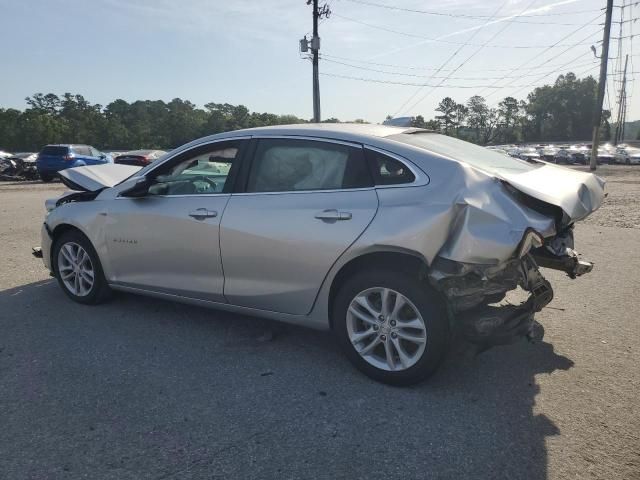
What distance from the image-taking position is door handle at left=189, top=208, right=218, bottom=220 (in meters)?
4.09

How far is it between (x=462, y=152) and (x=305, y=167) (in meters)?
1.14

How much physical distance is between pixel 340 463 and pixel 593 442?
53.6 inches

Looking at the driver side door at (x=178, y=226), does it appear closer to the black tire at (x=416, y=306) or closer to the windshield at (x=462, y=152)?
the black tire at (x=416, y=306)

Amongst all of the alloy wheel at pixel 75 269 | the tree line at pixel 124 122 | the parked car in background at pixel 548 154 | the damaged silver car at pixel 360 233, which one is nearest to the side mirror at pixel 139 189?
the damaged silver car at pixel 360 233

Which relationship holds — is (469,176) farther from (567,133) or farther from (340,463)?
(567,133)

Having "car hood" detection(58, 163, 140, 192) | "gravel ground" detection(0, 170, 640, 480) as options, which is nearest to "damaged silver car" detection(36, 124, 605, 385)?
"gravel ground" detection(0, 170, 640, 480)

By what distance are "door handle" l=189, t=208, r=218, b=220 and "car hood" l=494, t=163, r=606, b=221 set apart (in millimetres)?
2059

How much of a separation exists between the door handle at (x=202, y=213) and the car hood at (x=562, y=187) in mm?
2059

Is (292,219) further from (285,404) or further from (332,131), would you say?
(285,404)

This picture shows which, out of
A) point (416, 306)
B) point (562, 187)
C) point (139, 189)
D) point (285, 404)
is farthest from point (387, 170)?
point (139, 189)

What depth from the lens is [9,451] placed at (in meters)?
2.76

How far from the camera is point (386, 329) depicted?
137 inches

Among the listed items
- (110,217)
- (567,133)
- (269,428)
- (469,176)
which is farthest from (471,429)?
(567,133)

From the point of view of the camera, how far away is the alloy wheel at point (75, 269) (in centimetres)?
498
